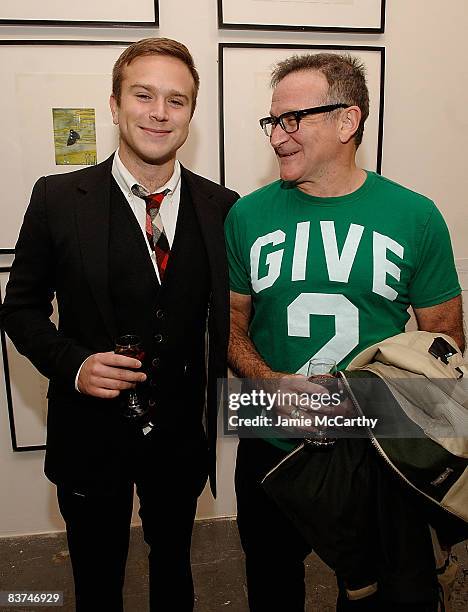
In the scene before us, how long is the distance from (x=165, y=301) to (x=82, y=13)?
1.33 m

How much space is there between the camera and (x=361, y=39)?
2.45m

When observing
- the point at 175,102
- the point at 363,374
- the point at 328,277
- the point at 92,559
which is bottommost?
the point at 92,559

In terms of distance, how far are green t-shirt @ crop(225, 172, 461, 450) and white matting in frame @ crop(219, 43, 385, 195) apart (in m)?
0.85

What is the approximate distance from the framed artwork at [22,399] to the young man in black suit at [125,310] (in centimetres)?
86

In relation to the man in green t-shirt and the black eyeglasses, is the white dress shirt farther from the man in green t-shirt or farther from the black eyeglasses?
the black eyeglasses

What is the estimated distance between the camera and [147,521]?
188cm

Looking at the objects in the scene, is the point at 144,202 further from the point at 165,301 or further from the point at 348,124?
the point at 348,124

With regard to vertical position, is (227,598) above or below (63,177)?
below

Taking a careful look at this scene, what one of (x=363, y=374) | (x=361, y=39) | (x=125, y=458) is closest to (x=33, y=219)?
(x=125, y=458)

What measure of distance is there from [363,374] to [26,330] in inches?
37.0

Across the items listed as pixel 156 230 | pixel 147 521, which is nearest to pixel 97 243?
pixel 156 230

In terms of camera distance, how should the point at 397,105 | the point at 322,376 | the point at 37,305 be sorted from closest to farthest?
the point at 322,376, the point at 37,305, the point at 397,105

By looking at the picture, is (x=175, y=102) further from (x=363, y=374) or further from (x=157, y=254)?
(x=363, y=374)

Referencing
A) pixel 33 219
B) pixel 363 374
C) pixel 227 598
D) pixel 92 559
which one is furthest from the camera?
pixel 227 598
